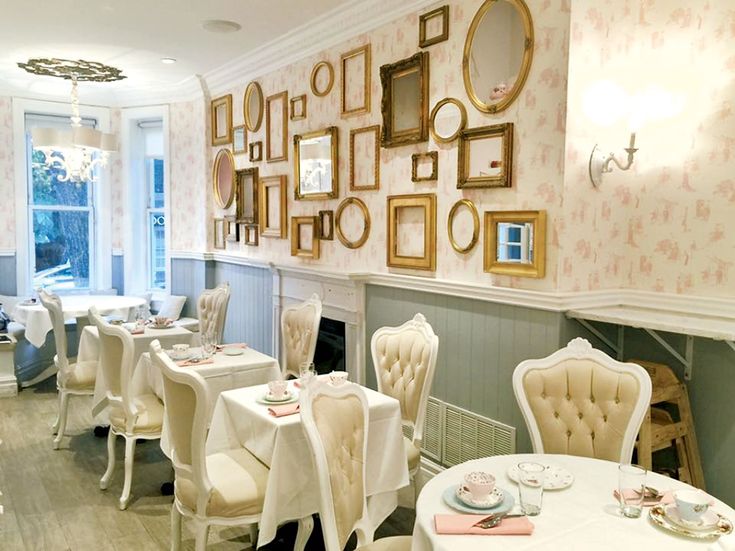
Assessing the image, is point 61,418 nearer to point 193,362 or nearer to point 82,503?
point 82,503

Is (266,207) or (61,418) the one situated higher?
(266,207)

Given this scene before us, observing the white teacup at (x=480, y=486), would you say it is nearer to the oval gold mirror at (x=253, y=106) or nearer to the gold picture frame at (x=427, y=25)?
the gold picture frame at (x=427, y=25)

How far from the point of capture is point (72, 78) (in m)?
5.70

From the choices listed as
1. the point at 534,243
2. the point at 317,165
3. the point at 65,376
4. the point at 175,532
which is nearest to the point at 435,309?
the point at 534,243

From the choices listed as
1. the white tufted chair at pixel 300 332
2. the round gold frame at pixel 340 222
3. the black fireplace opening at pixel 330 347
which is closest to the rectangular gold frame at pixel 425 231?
the round gold frame at pixel 340 222

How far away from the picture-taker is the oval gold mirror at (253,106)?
16.6 ft

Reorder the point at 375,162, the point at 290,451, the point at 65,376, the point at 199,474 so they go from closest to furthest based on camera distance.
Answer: the point at 199,474 < the point at 290,451 < the point at 375,162 < the point at 65,376

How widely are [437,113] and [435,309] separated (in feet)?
3.48

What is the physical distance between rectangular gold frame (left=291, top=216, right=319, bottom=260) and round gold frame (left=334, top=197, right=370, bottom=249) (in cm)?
26

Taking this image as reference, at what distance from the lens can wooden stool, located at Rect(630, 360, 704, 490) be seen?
8.34 ft

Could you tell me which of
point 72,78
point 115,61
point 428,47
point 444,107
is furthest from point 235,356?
point 72,78

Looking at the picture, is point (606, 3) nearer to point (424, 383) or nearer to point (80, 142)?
point (424, 383)

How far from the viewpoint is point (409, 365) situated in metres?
3.09

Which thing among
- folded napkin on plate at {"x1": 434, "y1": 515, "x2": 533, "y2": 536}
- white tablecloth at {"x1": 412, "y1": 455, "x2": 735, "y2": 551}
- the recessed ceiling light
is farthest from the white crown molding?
folded napkin on plate at {"x1": 434, "y1": 515, "x2": 533, "y2": 536}
